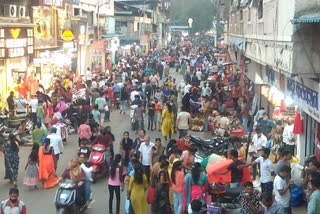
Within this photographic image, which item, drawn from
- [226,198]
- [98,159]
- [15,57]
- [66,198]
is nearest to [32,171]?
[98,159]

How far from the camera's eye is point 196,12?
373 feet

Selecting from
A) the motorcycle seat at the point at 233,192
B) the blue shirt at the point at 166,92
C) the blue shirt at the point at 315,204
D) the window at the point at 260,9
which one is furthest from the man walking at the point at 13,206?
the blue shirt at the point at 166,92

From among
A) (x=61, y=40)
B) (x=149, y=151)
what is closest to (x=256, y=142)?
(x=149, y=151)

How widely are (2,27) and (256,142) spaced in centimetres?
1230

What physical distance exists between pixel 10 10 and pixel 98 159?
12581 millimetres

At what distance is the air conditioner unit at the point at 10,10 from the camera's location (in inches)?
951

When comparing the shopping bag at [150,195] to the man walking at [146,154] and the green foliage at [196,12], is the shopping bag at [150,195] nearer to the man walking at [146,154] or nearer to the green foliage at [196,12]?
the man walking at [146,154]

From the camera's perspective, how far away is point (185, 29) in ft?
425

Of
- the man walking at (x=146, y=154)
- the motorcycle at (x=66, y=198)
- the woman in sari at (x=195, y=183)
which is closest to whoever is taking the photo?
the woman in sari at (x=195, y=183)

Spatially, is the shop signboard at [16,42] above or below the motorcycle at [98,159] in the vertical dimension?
above

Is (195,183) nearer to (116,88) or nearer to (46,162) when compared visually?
(46,162)

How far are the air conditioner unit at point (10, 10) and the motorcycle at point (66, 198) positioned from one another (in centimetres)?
1499

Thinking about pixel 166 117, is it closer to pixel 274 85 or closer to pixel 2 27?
pixel 274 85

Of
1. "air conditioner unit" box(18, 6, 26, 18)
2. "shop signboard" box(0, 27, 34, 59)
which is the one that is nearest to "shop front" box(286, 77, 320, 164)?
"shop signboard" box(0, 27, 34, 59)
